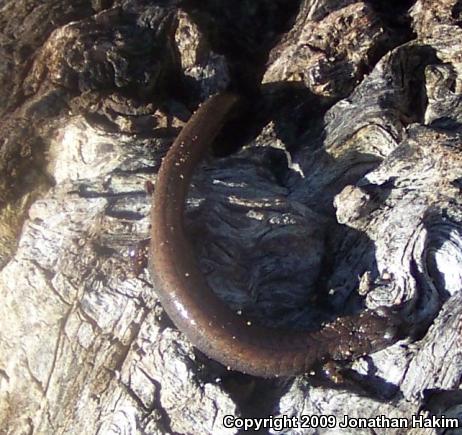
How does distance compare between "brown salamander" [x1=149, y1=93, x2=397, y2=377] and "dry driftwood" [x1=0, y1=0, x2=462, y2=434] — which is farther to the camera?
"brown salamander" [x1=149, y1=93, x2=397, y2=377]

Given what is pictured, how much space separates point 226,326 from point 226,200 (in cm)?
88

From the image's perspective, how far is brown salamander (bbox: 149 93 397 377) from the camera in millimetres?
4434

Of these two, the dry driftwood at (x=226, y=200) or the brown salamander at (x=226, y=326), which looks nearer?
the dry driftwood at (x=226, y=200)

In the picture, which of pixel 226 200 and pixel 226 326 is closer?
pixel 226 326

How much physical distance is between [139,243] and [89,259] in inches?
13.1

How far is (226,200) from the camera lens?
16.3 ft

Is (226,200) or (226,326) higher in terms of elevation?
(226,200)

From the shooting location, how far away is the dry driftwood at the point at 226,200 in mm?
4316

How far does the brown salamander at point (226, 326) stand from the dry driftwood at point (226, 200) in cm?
9

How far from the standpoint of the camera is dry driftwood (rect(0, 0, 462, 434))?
4316 millimetres

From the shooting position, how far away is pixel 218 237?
4785 millimetres

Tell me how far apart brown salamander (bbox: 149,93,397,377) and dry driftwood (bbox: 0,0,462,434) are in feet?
0.30

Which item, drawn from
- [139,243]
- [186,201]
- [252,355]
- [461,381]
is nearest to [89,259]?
[139,243]

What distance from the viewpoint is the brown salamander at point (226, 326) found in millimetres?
4434
